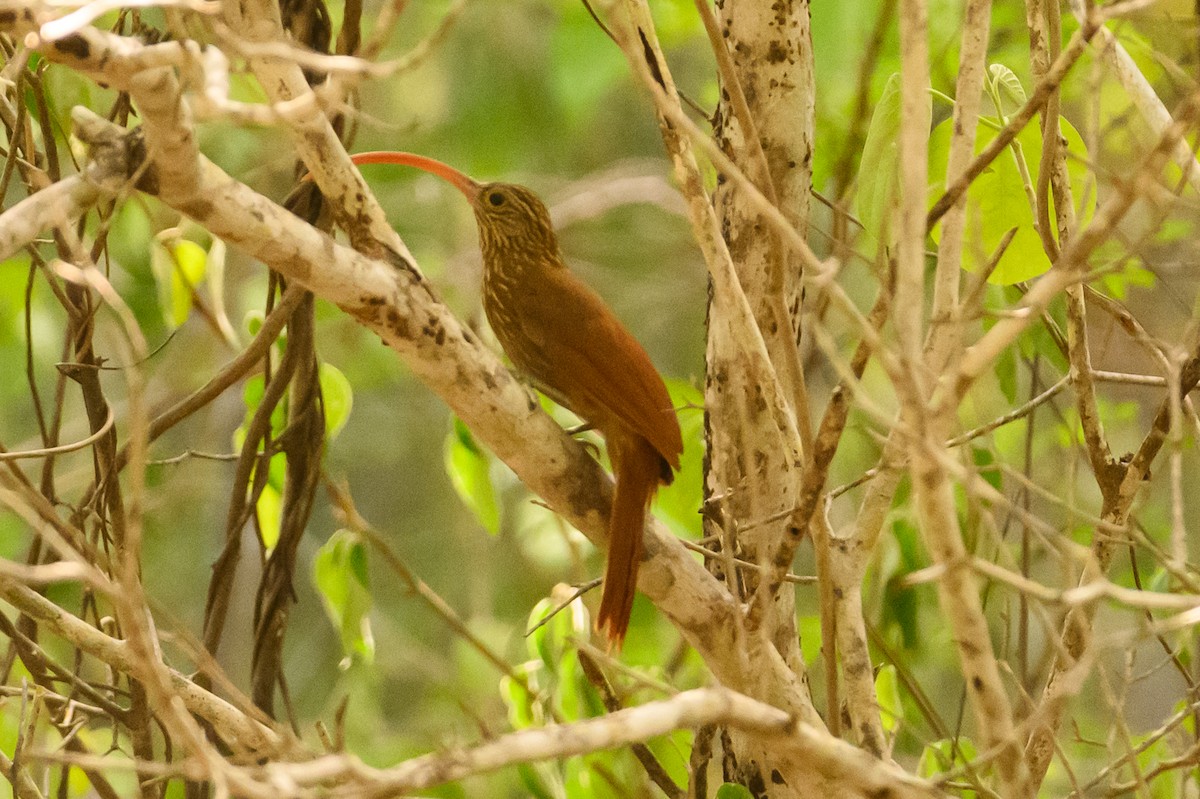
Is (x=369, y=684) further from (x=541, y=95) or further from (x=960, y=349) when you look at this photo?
(x=960, y=349)

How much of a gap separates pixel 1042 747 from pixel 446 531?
5210 millimetres

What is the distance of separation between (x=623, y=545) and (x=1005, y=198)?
694mm

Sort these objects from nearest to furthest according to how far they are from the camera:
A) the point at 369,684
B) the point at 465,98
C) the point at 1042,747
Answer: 1. the point at 1042,747
2. the point at 369,684
3. the point at 465,98

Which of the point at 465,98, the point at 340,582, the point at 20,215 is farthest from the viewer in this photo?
the point at 465,98

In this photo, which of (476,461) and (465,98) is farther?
(465,98)

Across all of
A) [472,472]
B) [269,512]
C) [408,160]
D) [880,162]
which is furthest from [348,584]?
[880,162]

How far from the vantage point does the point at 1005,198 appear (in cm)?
166

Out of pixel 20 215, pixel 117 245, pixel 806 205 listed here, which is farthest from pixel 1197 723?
pixel 117 245

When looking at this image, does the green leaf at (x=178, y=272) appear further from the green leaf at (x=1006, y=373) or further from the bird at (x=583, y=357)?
the green leaf at (x=1006, y=373)

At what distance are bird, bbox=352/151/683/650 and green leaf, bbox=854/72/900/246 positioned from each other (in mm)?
457

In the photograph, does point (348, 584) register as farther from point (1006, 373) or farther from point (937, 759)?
point (1006, 373)

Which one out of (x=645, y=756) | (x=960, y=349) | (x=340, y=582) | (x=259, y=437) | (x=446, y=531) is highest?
(x=960, y=349)

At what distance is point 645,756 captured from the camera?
1795mm

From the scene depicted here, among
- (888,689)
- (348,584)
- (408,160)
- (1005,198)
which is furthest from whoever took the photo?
(888,689)
